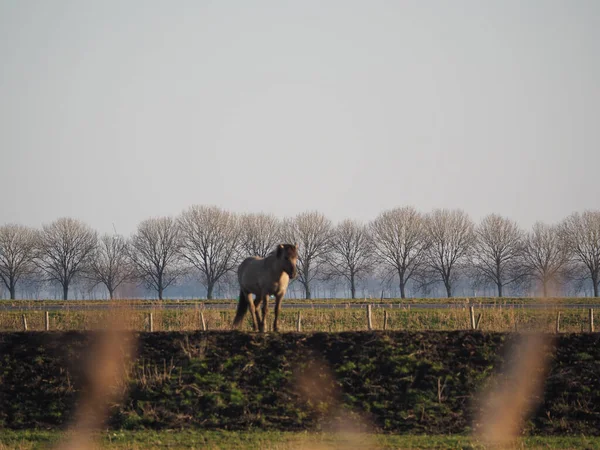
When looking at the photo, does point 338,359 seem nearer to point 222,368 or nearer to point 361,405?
point 361,405

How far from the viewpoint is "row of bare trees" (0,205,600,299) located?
2872 inches

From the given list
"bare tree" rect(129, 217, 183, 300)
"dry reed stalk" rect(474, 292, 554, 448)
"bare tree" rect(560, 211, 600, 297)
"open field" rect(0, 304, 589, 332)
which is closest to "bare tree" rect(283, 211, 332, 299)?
"bare tree" rect(129, 217, 183, 300)

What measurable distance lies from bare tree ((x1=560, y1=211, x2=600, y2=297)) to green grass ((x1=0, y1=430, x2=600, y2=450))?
191ft

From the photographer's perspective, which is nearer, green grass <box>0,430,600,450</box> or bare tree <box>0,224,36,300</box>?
green grass <box>0,430,600,450</box>

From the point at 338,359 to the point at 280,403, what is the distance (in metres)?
2.85

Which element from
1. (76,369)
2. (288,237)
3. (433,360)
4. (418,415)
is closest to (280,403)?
(418,415)

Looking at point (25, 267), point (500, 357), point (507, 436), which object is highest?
point (25, 267)

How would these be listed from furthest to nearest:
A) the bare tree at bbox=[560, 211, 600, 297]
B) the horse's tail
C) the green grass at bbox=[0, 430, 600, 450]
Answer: the bare tree at bbox=[560, 211, 600, 297], the horse's tail, the green grass at bbox=[0, 430, 600, 450]

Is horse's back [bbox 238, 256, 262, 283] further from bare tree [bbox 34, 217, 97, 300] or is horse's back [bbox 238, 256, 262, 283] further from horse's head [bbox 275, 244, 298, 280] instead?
bare tree [bbox 34, 217, 97, 300]

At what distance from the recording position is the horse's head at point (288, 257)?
1972cm

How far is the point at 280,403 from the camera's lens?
17.8 meters

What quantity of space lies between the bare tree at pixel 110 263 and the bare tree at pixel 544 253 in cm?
4359

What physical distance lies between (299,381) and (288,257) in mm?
3674

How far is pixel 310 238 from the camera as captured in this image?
75.9 metres
